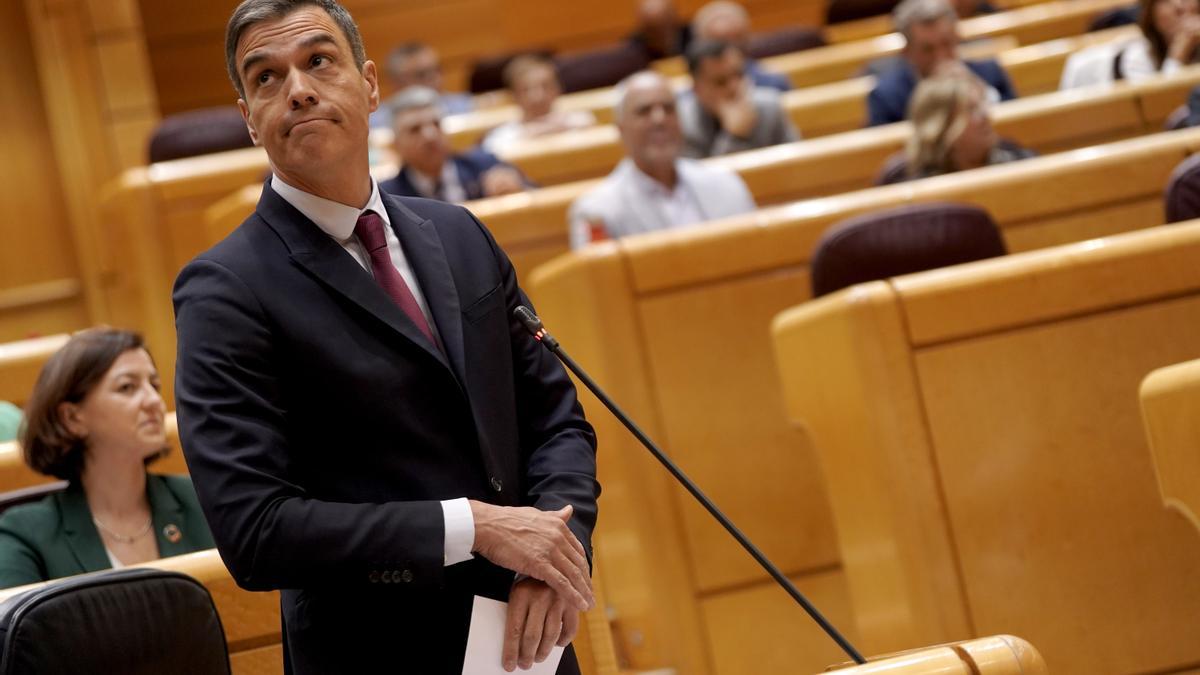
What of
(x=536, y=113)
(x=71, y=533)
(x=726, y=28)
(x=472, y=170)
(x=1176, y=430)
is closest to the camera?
(x=1176, y=430)

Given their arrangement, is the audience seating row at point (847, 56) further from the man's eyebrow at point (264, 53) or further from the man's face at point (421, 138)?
the man's eyebrow at point (264, 53)

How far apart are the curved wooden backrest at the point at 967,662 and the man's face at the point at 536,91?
2.50 metres

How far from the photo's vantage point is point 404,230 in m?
0.81

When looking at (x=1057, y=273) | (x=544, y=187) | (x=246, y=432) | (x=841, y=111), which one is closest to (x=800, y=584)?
(x=1057, y=273)

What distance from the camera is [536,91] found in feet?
10.5

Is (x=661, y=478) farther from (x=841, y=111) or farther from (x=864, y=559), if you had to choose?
(x=841, y=111)

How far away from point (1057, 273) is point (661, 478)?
524 millimetres

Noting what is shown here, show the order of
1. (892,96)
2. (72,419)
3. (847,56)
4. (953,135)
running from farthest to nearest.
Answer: (847,56)
(892,96)
(953,135)
(72,419)

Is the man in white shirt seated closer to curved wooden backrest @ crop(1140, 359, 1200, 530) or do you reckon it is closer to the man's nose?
curved wooden backrest @ crop(1140, 359, 1200, 530)

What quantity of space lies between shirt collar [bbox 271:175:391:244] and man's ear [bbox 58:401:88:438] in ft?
2.44

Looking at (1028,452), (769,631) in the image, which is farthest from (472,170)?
(1028,452)

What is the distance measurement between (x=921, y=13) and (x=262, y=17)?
2.37 meters

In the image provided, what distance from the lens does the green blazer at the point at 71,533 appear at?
125 centimetres

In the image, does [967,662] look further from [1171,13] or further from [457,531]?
[1171,13]
